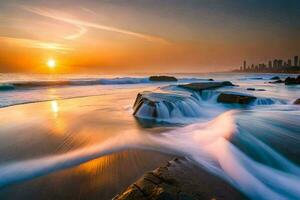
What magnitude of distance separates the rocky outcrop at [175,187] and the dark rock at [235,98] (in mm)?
8400

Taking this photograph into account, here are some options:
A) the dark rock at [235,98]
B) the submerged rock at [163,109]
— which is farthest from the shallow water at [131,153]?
the dark rock at [235,98]

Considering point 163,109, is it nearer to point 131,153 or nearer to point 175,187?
point 131,153

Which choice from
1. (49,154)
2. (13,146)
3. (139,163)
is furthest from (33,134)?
(139,163)

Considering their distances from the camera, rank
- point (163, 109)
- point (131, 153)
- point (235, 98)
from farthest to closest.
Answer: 1. point (235, 98)
2. point (163, 109)
3. point (131, 153)

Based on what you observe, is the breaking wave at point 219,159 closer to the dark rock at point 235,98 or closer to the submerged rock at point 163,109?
the submerged rock at point 163,109

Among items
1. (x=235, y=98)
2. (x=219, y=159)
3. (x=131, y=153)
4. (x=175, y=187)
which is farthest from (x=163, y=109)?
(x=235, y=98)

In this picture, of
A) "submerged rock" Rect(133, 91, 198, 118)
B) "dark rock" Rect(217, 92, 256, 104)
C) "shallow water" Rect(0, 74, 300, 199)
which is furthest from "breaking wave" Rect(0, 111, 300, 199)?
"dark rock" Rect(217, 92, 256, 104)

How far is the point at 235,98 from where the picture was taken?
10.5m

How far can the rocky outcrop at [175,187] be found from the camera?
189 cm

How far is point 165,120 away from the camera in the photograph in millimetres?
6703

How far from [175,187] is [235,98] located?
9550 mm

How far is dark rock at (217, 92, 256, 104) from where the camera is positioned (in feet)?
33.0

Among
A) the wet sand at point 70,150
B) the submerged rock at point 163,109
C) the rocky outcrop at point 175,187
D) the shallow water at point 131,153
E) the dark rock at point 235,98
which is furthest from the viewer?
the dark rock at point 235,98

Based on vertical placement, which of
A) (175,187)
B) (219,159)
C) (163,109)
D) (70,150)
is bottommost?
(219,159)
